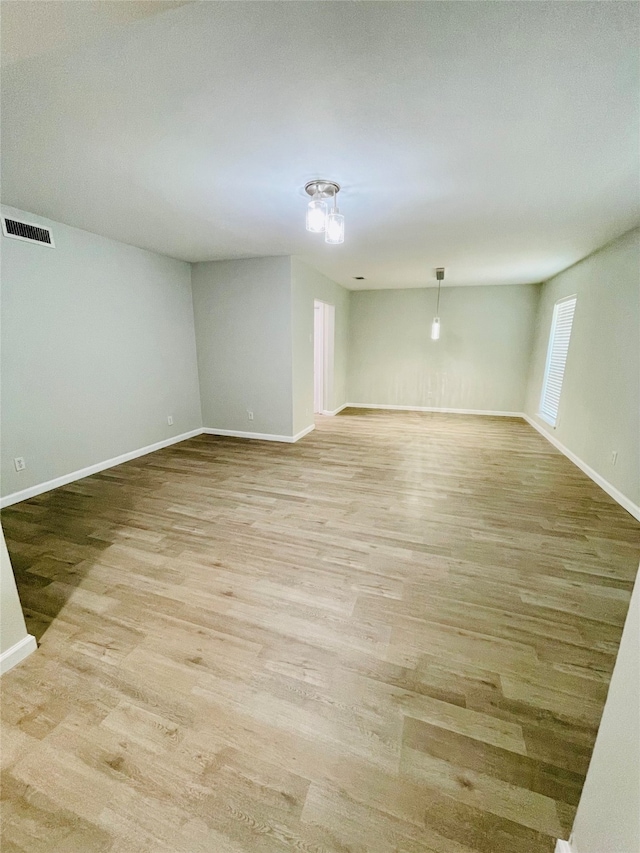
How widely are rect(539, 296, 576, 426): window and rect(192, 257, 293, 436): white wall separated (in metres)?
3.82

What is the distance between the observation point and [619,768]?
69 centimetres

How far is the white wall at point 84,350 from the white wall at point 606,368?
16.6ft

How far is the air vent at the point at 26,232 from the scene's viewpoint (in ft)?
8.75

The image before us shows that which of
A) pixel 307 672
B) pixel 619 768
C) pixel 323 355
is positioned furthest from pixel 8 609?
pixel 323 355

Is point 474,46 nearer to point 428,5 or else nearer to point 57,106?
point 428,5

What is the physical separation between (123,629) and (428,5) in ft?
9.01

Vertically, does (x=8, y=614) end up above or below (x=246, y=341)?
below

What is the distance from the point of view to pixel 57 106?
4.86 feet

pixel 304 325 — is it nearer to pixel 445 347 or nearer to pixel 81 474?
pixel 81 474

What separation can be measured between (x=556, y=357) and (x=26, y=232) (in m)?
6.41

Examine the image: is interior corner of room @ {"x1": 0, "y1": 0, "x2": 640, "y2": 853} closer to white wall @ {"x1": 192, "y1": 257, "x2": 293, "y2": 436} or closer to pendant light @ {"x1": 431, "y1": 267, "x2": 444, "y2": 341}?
white wall @ {"x1": 192, "y1": 257, "x2": 293, "y2": 436}

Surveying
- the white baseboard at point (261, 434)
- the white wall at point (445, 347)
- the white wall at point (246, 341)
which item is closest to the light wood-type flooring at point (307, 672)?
the white baseboard at point (261, 434)

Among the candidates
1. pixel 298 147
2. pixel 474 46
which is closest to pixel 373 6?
pixel 474 46

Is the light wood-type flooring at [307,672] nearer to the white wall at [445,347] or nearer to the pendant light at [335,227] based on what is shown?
the pendant light at [335,227]
